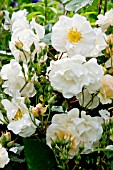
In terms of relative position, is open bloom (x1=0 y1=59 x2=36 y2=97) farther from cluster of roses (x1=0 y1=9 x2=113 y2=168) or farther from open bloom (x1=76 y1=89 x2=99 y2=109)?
open bloom (x1=76 y1=89 x2=99 y2=109)

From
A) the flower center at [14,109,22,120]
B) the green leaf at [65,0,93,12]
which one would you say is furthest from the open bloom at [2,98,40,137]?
the green leaf at [65,0,93,12]

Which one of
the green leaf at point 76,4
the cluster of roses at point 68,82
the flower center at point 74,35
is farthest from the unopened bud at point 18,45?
the green leaf at point 76,4

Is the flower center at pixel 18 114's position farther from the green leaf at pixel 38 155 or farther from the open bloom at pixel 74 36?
the open bloom at pixel 74 36

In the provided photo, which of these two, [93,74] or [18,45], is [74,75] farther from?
[18,45]


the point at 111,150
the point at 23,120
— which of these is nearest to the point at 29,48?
the point at 23,120

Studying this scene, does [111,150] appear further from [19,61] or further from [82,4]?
[82,4]

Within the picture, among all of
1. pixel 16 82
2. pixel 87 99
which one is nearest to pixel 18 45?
pixel 16 82
